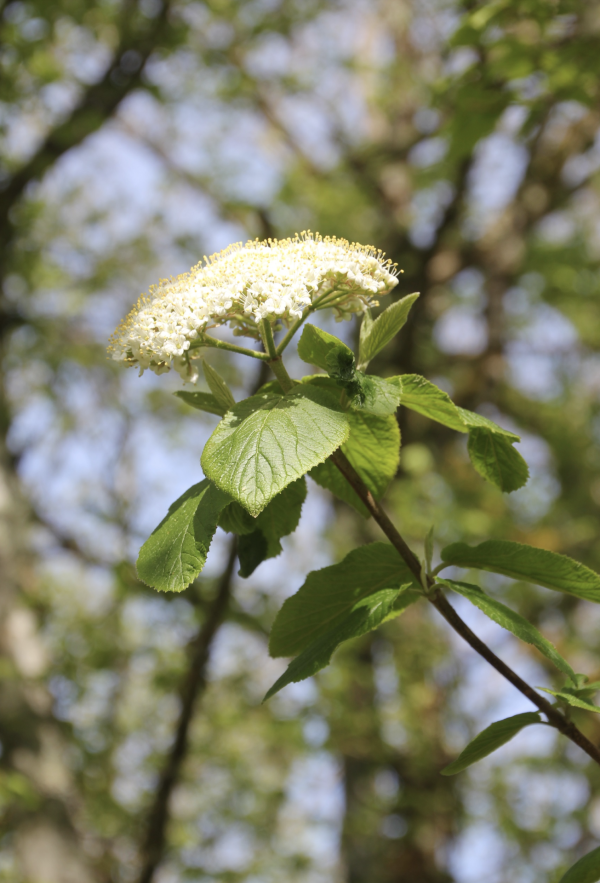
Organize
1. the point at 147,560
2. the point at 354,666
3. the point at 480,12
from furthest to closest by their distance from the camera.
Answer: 1. the point at 354,666
2. the point at 480,12
3. the point at 147,560

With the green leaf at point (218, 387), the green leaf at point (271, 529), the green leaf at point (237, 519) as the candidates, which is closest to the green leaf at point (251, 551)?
the green leaf at point (271, 529)

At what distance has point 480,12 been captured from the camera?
2.15 m

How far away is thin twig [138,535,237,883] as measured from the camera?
2867mm

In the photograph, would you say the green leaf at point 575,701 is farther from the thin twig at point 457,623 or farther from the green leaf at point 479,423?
the green leaf at point 479,423

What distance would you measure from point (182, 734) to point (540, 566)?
2.38 metres

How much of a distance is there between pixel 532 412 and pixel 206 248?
3.97 metres

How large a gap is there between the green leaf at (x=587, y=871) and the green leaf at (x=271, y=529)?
23.5 inches

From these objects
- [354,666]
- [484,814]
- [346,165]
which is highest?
[346,165]

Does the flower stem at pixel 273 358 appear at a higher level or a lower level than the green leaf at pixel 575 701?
higher

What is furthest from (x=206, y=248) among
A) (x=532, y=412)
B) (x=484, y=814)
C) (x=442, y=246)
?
(x=484, y=814)

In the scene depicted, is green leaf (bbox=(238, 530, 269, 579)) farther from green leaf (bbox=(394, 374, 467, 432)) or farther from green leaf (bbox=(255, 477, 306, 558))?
green leaf (bbox=(394, 374, 467, 432))

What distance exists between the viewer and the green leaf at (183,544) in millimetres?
855

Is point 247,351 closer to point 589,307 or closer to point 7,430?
point 7,430

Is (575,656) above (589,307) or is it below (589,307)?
below
